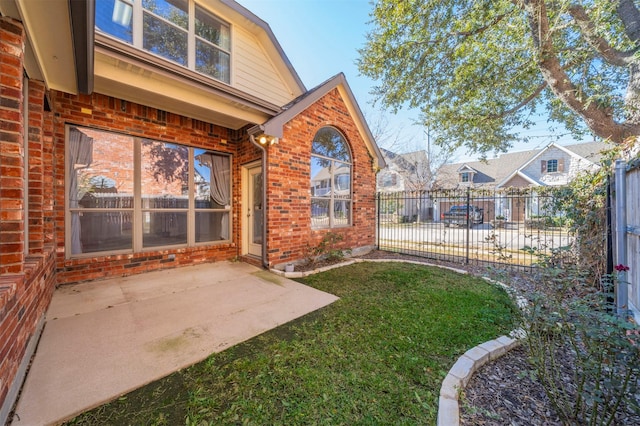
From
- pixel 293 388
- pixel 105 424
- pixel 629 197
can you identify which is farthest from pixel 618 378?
pixel 105 424

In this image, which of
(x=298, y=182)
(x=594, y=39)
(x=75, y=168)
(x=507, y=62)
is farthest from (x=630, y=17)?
(x=75, y=168)

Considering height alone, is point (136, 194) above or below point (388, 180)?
below

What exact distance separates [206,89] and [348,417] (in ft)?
16.2

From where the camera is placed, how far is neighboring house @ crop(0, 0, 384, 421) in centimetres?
202

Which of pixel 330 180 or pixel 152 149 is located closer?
pixel 152 149

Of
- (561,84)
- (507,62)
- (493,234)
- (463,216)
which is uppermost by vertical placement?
(507,62)

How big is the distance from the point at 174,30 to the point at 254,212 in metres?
3.92

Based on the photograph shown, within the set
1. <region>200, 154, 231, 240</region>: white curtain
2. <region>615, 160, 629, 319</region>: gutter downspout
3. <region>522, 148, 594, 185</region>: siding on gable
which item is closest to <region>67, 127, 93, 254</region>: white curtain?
<region>200, 154, 231, 240</region>: white curtain

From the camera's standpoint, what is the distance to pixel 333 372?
2080mm

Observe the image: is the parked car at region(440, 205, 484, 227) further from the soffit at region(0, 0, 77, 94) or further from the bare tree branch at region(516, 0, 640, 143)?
the soffit at region(0, 0, 77, 94)

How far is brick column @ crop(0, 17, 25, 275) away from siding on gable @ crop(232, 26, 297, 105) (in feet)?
12.6

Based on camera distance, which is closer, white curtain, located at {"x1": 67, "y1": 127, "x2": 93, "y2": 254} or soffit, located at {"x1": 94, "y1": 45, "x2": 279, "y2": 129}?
soffit, located at {"x1": 94, "y1": 45, "x2": 279, "y2": 129}

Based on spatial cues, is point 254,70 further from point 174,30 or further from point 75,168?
point 75,168

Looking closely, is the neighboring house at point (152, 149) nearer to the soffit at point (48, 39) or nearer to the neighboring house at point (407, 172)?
the soffit at point (48, 39)
